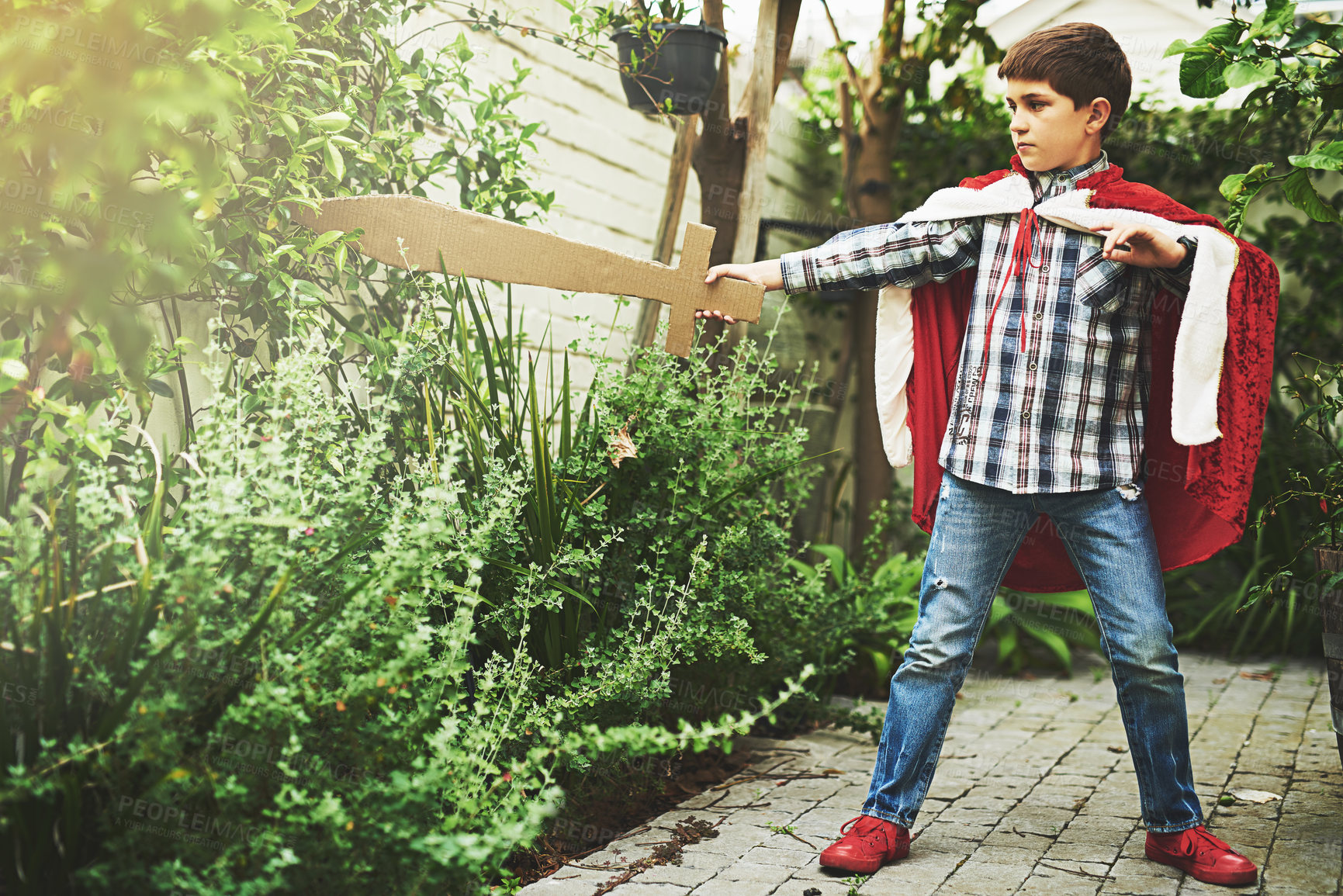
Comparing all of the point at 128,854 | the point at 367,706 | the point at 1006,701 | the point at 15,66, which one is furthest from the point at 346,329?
the point at 1006,701

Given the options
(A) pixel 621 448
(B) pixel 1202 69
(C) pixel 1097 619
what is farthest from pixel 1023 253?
(A) pixel 621 448

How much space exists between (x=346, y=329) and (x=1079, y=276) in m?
1.73

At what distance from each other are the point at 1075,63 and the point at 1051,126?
0.45 ft

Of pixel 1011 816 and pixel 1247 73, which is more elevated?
pixel 1247 73

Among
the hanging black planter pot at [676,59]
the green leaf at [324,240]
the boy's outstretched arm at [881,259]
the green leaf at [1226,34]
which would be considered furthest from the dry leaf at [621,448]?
the green leaf at [1226,34]

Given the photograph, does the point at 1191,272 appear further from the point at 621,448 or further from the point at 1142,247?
the point at 621,448

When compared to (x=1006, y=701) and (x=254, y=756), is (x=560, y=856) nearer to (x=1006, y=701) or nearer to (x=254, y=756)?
(x=254, y=756)

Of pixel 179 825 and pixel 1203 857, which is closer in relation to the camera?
pixel 179 825

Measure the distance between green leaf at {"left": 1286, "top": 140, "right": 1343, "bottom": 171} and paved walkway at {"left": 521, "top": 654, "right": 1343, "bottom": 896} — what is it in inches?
60.6

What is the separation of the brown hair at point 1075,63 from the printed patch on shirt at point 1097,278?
0.34 meters

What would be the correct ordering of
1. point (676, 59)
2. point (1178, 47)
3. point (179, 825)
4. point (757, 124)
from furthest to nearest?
point (757, 124) < point (676, 59) < point (1178, 47) < point (179, 825)

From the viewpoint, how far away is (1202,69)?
7.41 feet

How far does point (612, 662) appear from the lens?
2461 millimetres


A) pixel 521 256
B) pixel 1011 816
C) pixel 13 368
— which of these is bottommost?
pixel 1011 816
